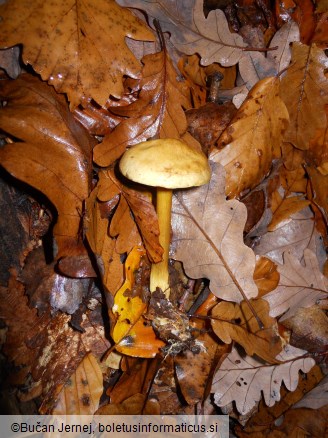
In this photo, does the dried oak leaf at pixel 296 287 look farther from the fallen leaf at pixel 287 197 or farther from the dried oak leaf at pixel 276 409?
the dried oak leaf at pixel 276 409

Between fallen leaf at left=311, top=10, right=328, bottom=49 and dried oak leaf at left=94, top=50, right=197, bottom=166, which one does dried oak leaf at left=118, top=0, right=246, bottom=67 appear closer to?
dried oak leaf at left=94, top=50, right=197, bottom=166

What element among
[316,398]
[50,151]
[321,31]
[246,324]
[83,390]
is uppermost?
Result: [321,31]

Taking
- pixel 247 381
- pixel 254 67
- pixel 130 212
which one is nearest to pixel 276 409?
pixel 247 381

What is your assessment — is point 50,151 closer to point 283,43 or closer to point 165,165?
point 165,165

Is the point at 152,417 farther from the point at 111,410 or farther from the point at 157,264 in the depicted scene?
the point at 157,264

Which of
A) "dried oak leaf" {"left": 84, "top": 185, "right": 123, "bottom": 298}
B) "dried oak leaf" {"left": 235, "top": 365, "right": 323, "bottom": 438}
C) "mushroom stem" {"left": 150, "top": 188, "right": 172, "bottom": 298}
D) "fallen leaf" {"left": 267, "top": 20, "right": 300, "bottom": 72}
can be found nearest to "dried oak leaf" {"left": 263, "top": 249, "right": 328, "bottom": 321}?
"dried oak leaf" {"left": 235, "top": 365, "right": 323, "bottom": 438}
